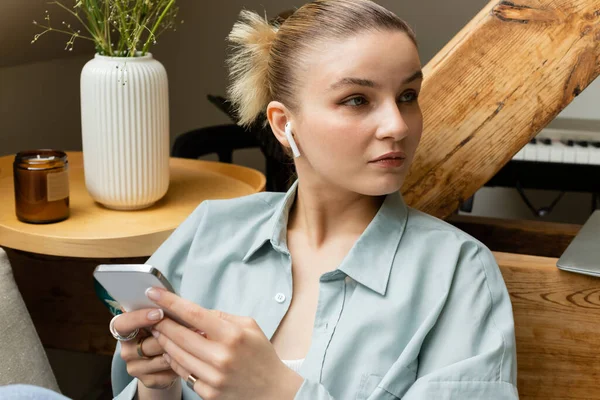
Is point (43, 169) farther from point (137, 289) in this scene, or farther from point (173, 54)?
point (173, 54)

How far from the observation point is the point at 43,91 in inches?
93.7

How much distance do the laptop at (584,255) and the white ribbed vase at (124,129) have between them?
0.81 metres

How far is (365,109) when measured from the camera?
110 centimetres

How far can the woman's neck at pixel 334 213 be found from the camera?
1219 millimetres

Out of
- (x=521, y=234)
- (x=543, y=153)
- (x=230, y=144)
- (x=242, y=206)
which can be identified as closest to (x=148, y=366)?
(x=242, y=206)

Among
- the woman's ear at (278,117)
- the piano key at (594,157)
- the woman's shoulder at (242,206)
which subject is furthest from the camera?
the piano key at (594,157)

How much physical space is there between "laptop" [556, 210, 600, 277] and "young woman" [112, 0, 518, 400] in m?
0.22

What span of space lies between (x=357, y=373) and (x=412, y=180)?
0.43 metres

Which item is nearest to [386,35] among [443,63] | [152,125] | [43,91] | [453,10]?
[443,63]

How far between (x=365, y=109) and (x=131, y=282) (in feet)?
1.30

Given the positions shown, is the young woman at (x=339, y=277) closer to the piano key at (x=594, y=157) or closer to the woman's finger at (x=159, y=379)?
the woman's finger at (x=159, y=379)

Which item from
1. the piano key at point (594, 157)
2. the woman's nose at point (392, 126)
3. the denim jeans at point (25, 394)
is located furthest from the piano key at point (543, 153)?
the denim jeans at point (25, 394)

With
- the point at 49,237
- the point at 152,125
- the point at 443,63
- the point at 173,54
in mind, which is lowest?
the point at 173,54

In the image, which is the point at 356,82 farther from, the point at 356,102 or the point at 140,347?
the point at 140,347
